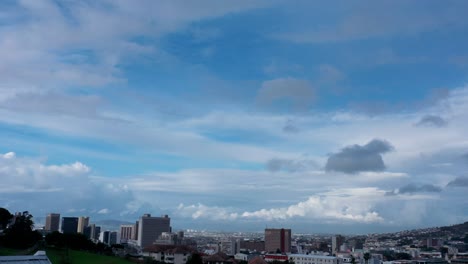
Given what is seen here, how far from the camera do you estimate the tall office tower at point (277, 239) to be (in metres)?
144

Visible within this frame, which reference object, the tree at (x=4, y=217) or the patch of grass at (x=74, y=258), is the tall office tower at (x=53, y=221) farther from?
the patch of grass at (x=74, y=258)

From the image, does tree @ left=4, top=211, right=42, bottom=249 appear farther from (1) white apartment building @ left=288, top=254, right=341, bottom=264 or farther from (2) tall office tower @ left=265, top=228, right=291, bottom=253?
(2) tall office tower @ left=265, top=228, right=291, bottom=253

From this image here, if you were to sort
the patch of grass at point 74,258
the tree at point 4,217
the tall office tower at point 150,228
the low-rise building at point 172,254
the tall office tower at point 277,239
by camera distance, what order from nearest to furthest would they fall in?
the patch of grass at point 74,258 < the tree at point 4,217 < the low-rise building at point 172,254 < the tall office tower at point 277,239 < the tall office tower at point 150,228

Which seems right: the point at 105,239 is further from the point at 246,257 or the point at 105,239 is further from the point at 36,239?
the point at 36,239

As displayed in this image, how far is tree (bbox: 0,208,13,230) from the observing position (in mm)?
65306

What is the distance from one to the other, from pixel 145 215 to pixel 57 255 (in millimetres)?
123493

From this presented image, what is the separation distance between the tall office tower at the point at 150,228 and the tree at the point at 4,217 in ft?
333

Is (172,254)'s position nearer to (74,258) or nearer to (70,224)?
(74,258)

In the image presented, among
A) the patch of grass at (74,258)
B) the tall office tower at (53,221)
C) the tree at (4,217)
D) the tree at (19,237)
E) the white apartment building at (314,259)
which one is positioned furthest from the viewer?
the tall office tower at (53,221)

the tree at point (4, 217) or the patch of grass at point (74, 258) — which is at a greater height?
the tree at point (4, 217)

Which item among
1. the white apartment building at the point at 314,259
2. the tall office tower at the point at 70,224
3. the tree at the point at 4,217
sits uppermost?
the tree at the point at 4,217

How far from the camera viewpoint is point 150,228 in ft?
561

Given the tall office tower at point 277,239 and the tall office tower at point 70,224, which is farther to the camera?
the tall office tower at point 70,224

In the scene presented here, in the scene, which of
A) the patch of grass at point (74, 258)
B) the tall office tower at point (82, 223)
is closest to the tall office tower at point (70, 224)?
the tall office tower at point (82, 223)
